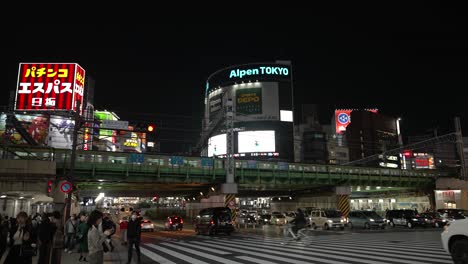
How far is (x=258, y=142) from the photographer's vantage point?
85188 mm

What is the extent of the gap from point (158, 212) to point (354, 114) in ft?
284

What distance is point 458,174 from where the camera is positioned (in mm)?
56656

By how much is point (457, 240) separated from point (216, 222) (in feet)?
61.5

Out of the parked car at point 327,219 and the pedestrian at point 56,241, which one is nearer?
the pedestrian at point 56,241

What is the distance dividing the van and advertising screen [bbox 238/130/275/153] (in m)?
58.3

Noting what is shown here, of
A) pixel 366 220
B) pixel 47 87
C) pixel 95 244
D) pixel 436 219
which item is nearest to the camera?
pixel 95 244

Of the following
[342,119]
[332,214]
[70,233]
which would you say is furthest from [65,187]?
[342,119]

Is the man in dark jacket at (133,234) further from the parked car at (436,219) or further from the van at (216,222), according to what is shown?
the parked car at (436,219)

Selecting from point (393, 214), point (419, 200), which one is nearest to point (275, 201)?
point (419, 200)

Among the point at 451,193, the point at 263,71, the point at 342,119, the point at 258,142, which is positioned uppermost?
the point at 263,71

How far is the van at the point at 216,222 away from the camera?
25938 millimetres

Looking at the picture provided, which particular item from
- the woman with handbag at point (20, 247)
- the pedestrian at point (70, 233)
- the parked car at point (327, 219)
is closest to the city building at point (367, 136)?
the parked car at point (327, 219)

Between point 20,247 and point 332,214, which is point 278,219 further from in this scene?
point 20,247

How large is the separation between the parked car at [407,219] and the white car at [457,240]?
27.4 m
